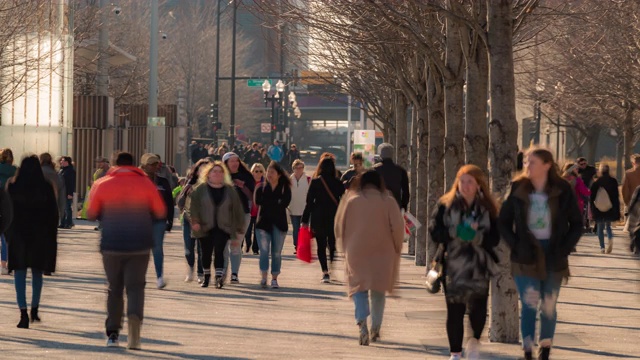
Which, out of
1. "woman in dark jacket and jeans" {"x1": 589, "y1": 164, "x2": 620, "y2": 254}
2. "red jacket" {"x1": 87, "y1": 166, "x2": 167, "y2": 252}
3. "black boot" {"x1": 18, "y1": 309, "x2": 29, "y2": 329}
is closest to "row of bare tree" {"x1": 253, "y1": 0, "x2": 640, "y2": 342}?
"woman in dark jacket and jeans" {"x1": 589, "y1": 164, "x2": 620, "y2": 254}

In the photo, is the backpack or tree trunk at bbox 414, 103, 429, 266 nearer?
tree trunk at bbox 414, 103, 429, 266

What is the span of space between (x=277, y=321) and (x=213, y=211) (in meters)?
3.32

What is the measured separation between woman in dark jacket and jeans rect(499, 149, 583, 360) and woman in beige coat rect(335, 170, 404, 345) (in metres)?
1.95

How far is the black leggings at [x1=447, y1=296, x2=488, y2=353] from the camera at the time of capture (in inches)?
411

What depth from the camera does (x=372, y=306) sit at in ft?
40.2

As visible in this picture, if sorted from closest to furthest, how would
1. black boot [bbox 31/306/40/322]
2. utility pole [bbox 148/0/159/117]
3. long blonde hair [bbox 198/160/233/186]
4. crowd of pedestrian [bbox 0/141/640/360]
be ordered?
crowd of pedestrian [bbox 0/141/640/360]
black boot [bbox 31/306/40/322]
long blonde hair [bbox 198/160/233/186]
utility pole [bbox 148/0/159/117]

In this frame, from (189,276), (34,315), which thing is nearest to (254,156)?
(189,276)

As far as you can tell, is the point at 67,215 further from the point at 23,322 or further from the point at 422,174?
the point at 23,322

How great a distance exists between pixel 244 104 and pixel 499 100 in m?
90.6

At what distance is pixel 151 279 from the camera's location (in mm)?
18656

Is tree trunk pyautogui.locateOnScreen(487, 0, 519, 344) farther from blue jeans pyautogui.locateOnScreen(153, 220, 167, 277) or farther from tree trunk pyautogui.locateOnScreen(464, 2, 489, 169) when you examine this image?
blue jeans pyautogui.locateOnScreen(153, 220, 167, 277)

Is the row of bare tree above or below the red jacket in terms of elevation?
above

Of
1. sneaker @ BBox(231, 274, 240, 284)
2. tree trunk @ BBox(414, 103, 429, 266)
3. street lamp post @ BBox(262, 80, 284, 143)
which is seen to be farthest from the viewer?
street lamp post @ BBox(262, 80, 284, 143)

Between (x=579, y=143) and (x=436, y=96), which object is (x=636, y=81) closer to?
(x=436, y=96)
